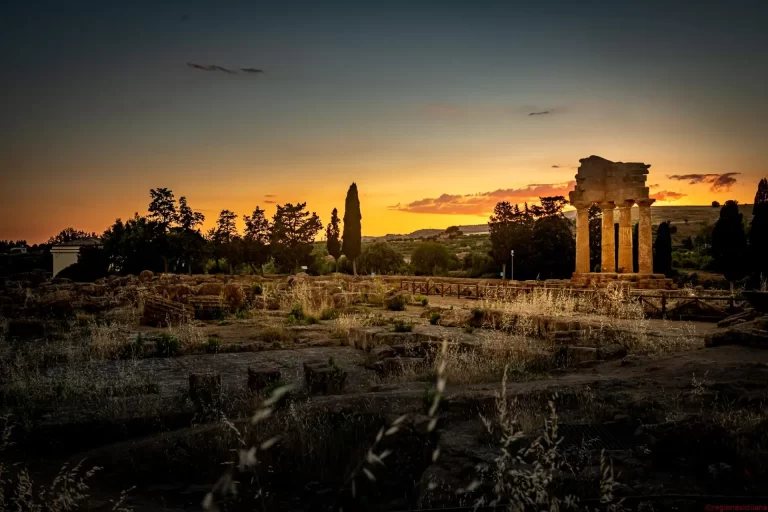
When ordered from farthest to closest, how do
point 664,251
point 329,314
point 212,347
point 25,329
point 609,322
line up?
→ 1. point 664,251
2. point 329,314
3. point 609,322
4. point 25,329
5. point 212,347

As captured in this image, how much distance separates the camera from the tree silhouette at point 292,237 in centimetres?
5744

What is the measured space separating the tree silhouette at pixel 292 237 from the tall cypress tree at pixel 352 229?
5635mm

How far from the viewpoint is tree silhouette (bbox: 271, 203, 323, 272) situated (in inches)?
2261

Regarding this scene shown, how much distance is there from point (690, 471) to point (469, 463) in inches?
→ 82.6

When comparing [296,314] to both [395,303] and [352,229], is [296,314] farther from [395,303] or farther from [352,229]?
[352,229]

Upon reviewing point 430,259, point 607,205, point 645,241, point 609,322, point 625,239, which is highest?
point 607,205

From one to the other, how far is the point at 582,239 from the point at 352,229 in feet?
87.3

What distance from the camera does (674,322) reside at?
1770 cm

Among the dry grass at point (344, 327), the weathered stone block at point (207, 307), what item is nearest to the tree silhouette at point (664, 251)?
the dry grass at point (344, 327)

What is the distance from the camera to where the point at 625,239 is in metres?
30.0

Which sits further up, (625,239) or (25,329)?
(625,239)

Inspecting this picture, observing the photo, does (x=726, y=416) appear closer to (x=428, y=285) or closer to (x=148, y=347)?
(x=148, y=347)

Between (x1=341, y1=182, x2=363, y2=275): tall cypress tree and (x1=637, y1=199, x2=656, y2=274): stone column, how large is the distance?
27.5m

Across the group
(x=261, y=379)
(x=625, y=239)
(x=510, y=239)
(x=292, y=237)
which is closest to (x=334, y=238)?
(x=292, y=237)
